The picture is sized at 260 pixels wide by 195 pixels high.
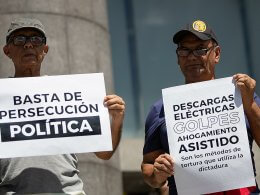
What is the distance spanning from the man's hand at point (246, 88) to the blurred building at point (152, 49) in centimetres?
801

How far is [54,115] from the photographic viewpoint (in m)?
5.56

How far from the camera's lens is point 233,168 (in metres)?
5.49

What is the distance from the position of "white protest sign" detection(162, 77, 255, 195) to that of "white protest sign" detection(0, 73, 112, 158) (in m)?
0.42

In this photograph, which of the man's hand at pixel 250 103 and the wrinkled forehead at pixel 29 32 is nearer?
the man's hand at pixel 250 103

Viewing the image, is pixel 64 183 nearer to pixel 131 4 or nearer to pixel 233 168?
pixel 233 168

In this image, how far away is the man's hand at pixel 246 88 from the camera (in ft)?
18.0

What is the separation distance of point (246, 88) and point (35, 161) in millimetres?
1310

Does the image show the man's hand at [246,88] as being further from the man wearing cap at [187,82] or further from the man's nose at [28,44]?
the man's nose at [28,44]

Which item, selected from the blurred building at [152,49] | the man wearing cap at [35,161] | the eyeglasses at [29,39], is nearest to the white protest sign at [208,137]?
the man wearing cap at [35,161]

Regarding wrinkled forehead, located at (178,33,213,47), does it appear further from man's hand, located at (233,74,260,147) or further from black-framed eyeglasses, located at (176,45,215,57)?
man's hand, located at (233,74,260,147)

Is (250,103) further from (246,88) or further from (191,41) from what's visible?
(191,41)

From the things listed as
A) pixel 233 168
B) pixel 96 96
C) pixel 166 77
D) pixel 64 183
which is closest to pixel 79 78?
pixel 96 96

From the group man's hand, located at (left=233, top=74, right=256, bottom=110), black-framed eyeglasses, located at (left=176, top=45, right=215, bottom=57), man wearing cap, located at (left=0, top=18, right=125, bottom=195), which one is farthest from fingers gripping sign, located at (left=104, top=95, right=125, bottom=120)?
man's hand, located at (left=233, top=74, right=256, bottom=110)

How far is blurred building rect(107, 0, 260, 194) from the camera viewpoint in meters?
13.7
